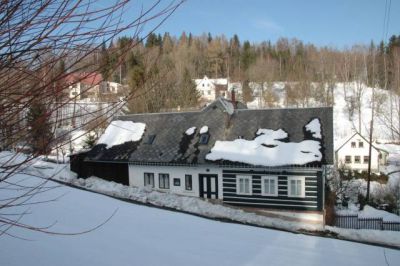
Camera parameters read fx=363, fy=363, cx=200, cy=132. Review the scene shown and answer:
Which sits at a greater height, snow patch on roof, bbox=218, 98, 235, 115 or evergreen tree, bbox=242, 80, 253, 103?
evergreen tree, bbox=242, 80, 253, 103

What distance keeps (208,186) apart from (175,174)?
202cm

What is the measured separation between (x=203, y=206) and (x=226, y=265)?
33.4 ft

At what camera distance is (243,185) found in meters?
18.0

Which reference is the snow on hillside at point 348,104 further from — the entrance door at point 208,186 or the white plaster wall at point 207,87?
the entrance door at point 208,186

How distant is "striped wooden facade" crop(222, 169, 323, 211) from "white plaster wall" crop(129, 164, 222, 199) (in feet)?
1.87

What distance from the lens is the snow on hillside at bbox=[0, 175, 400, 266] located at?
6730 millimetres

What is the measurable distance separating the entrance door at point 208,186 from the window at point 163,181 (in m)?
2.11

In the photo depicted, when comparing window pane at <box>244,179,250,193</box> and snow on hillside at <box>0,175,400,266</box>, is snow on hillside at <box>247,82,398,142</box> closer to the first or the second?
window pane at <box>244,179,250,193</box>

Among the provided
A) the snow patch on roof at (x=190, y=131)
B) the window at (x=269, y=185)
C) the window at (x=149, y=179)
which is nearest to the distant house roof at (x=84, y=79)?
the window at (x=269, y=185)

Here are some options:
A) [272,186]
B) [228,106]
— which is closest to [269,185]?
[272,186]

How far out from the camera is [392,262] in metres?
7.50

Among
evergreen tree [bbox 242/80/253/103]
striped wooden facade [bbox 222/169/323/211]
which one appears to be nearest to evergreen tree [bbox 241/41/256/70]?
evergreen tree [bbox 242/80/253/103]

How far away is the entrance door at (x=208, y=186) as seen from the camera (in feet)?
61.4

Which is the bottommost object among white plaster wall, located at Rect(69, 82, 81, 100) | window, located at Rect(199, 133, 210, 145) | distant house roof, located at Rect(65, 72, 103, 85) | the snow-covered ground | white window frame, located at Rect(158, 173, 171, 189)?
the snow-covered ground
